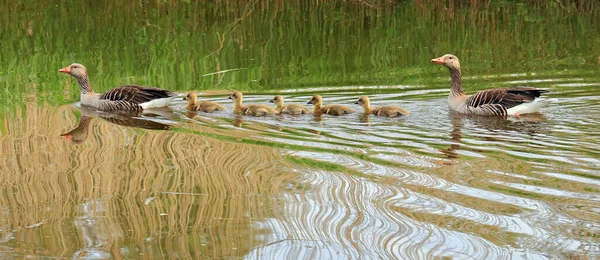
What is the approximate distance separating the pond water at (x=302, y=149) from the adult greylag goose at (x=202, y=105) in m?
0.18

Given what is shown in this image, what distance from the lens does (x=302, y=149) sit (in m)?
9.60

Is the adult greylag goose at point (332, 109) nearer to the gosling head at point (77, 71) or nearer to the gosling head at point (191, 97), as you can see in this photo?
the gosling head at point (191, 97)

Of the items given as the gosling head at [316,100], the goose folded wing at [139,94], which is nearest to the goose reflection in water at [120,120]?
the goose folded wing at [139,94]

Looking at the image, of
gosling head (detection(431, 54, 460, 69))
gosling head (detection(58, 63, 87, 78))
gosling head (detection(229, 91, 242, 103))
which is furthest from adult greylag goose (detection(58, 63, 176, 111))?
gosling head (detection(431, 54, 460, 69))

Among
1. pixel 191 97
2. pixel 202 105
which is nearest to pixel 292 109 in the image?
pixel 202 105

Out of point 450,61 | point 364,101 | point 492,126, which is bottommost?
point 492,126

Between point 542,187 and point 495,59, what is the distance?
28.1ft

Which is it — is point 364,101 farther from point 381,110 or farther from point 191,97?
point 191,97

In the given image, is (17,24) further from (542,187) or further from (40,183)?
(542,187)

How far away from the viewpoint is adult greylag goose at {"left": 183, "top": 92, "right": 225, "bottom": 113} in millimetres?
12414

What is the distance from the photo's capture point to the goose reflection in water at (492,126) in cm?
1022

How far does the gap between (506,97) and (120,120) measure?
463cm

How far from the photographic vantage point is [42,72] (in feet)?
51.6

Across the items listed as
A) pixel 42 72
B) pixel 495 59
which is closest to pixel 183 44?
pixel 42 72
